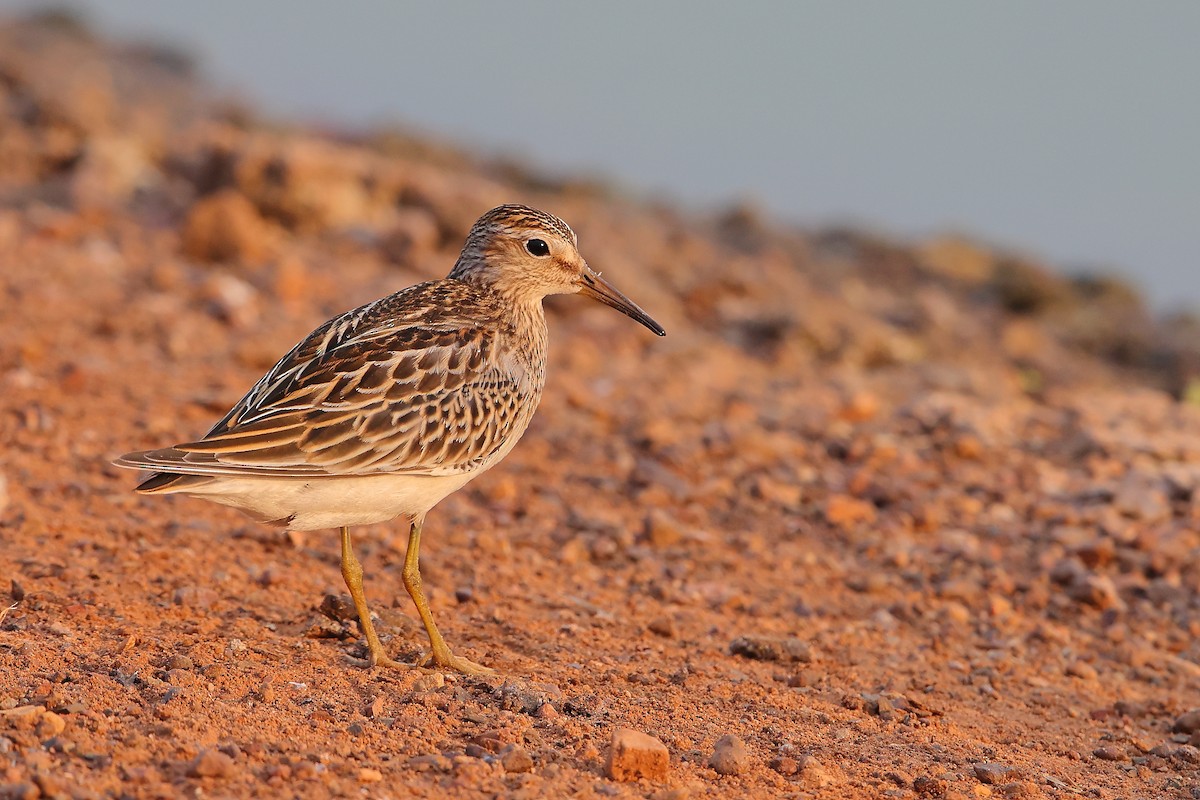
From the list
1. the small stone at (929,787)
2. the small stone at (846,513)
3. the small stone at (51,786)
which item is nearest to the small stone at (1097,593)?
the small stone at (846,513)

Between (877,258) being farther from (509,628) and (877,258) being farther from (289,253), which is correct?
(509,628)

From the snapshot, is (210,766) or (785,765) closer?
(210,766)

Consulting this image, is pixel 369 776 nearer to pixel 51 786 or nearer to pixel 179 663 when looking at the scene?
pixel 51 786

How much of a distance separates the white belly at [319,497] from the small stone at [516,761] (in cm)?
158

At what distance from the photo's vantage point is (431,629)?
6.13 m

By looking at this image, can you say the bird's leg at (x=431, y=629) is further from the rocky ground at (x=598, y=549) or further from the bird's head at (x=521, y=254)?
the bird's head at (x=521, y=254)

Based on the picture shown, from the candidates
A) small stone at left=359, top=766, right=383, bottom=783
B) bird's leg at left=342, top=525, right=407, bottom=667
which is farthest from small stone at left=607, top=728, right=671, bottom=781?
bird's leg at left=342, top=525, right=407, bottom=667

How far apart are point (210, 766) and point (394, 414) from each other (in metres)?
2.09

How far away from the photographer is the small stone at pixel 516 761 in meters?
4.78

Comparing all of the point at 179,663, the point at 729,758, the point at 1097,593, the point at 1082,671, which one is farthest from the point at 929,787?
the point at 1097,593

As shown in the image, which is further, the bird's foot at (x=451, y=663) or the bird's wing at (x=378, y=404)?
the bird's foot at (x=451, y=663)

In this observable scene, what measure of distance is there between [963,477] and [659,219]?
49.8ft

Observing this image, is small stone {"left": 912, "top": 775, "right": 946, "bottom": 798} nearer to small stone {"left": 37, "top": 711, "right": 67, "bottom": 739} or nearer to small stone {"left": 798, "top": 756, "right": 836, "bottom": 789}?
small stone {"left": 798, "top": 756, "right": 836, "bottom": 789}

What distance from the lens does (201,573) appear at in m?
6.89
